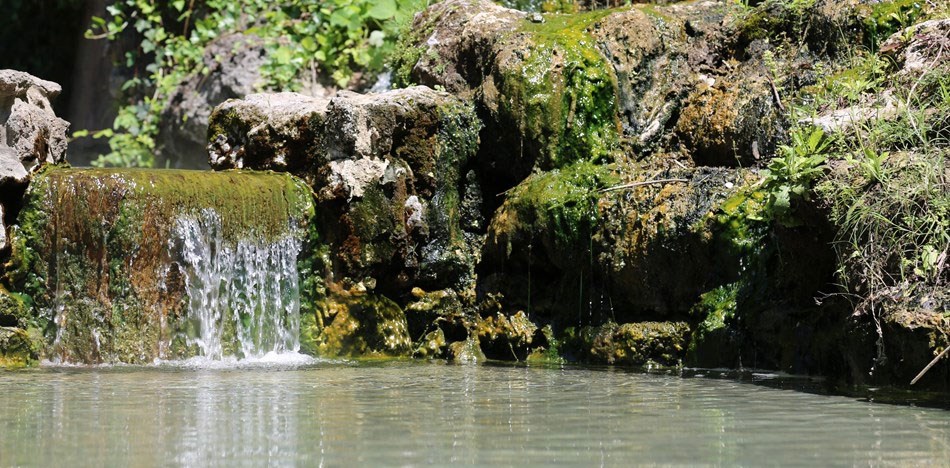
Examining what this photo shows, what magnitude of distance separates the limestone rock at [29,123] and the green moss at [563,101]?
3.33 meters

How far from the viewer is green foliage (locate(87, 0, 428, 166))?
11648 millimetres

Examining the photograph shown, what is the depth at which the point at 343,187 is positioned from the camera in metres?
8.08

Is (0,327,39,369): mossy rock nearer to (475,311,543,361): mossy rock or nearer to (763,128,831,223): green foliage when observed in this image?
(475,311,543,361): mossy rock

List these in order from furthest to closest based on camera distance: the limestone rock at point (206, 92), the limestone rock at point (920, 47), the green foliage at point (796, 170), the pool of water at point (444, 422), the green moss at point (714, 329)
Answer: the limestone rock at point (206, 92), the green moss at point (714, 329), the limestone rock at point (920, 47), the green foliage at point (796, 170), the pool of water at point (444, 422)

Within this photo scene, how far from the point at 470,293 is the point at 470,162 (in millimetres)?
1077

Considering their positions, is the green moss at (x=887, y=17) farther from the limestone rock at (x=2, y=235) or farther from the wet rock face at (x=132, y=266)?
the limestone rock at (x=2, y=235)

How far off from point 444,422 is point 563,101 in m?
4.17

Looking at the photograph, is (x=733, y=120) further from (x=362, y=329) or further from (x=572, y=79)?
(x=362, y=329)

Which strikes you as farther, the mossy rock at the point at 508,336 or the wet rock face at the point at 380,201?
the wet rock face at the point at 380,201

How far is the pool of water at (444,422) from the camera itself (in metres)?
3.80

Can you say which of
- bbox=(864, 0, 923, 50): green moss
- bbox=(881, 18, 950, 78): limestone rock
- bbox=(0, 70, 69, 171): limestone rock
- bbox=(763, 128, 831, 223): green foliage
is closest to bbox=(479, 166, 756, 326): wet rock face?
bbox=(763, 128, 831, 223): green foliage

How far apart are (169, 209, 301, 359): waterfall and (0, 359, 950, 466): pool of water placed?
4.55ft

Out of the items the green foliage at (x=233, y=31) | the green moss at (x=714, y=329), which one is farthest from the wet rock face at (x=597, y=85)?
the green foliage at (x=233, y=31)

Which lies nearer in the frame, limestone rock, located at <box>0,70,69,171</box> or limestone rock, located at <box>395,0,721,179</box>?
limestone rock, located at <box>0,70,69,171</box>
